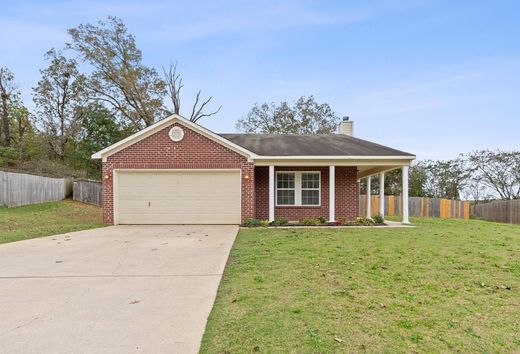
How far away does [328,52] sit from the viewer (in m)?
18.8

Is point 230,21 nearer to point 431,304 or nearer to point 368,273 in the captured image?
point 368,273

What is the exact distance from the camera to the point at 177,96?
33.7m

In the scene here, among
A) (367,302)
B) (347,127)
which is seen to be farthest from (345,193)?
(367,302)

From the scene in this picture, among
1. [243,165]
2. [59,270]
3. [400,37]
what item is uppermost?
[400,37]

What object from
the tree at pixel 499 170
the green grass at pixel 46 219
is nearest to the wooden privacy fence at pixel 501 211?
the tree at pixel 499 170

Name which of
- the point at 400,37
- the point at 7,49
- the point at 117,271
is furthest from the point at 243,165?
the point at 7,49

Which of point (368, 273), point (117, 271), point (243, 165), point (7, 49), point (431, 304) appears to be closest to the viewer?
point (431, 304)

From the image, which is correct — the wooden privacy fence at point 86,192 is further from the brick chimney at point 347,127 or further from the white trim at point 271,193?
the brick chimney at point 347,127

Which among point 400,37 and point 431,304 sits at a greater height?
point 400,37

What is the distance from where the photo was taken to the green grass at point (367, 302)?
303 centimetres

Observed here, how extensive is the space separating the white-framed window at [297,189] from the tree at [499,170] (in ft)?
81.3

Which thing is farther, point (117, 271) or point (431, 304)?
point (117, 271)

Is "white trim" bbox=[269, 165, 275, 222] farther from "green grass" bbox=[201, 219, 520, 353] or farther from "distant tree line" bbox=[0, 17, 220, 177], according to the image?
"distant tree line" bbox=[0, 17, 220, 177]

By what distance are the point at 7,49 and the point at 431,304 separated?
3244 cm
